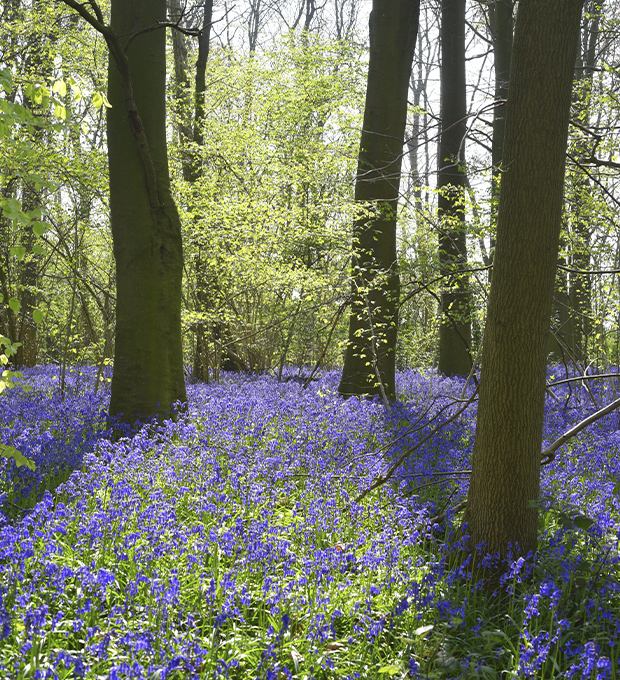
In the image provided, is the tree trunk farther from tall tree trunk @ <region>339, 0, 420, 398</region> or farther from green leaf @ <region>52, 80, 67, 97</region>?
green leaf @ <region>52, 80, 67, 97</region>

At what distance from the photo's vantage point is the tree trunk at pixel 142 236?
5.63 m

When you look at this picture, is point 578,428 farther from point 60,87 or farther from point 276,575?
point 60,87

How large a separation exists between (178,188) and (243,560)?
852 centimetres

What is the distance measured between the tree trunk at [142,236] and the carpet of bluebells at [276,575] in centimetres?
92

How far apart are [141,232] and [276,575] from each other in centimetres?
385

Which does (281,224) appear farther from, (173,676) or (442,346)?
A: (173,676)

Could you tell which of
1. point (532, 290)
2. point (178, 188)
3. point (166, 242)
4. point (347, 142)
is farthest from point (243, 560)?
point (347, 142)

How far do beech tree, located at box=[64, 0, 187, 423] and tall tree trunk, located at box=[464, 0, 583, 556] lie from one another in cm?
361

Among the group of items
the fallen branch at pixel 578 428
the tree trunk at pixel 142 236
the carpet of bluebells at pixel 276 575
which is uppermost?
the tree trunk at pixel 142 236

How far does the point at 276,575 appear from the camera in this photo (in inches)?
117

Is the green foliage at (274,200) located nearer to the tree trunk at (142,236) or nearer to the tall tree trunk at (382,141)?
the tall tree trunk at (382,141)

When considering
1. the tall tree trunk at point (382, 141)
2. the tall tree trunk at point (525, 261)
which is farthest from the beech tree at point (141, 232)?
the tall tree trunk at point (525, 261)

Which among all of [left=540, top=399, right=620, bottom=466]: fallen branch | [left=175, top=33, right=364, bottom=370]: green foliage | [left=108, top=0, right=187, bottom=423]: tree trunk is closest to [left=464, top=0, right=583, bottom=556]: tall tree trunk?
[left=540, top=399, right=620, bottom=466]: fallen branch

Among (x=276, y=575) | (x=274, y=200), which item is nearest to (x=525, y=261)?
(x=276, y=575)
